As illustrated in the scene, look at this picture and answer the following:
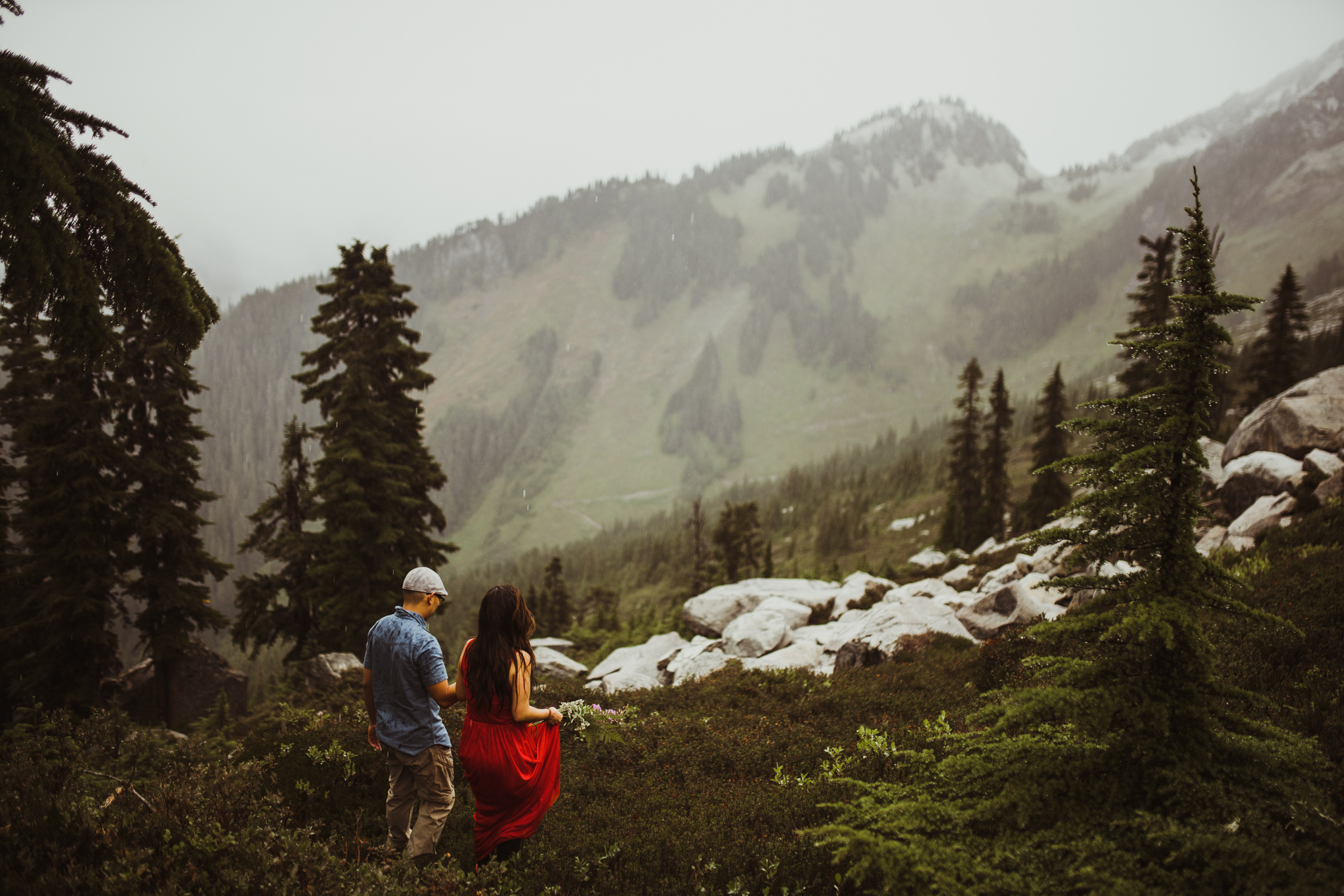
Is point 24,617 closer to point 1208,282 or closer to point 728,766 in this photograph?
point 728,766

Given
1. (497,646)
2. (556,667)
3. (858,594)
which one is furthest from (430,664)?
(858,594)

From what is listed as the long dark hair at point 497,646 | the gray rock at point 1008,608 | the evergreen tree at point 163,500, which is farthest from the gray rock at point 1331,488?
the evergreen tree at point 163,500

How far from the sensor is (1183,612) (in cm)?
428

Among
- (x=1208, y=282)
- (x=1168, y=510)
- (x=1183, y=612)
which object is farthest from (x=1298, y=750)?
(x=1208, y=282)

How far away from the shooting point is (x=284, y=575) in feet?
74.9

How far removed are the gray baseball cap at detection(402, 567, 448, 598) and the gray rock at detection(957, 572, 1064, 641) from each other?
13767 mm

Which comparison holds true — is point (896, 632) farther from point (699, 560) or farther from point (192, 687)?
point (699, 560)

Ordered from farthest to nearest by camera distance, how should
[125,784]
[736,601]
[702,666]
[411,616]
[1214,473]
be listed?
[736,601] < [1214,473] < [702,666] < [411,616] < [125,784]

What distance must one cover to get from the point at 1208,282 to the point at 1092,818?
4362 millimetres

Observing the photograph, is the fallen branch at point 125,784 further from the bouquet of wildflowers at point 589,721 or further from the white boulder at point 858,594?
the white boulder at point 858,594

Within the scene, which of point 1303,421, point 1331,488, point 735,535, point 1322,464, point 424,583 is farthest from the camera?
point 735,535

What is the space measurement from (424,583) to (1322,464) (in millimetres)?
22282

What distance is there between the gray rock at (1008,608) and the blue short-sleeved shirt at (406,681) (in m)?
13.7

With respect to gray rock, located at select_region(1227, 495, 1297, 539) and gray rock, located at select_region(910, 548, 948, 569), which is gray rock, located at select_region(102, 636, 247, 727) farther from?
gray rock, located at select_region(910, 548, 948, 569)
